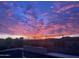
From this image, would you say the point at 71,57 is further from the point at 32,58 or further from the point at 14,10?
the point at 14,10

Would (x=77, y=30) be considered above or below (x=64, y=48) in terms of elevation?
above

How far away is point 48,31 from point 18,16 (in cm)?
59

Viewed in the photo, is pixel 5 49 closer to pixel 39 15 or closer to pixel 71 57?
pixel 39 15

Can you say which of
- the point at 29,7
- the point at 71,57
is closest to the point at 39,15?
the point at 29,7

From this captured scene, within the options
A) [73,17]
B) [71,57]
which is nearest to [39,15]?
[73,17]

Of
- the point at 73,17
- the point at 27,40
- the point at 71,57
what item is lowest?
the point at 71,57

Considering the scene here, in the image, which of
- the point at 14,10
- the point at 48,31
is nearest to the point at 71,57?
the point at 48,31

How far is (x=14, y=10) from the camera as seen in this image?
5.06 m

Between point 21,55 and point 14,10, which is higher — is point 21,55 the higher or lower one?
the lower one

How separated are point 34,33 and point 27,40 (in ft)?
0.57

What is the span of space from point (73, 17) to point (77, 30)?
0.79 feet

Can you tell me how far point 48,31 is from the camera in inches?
198

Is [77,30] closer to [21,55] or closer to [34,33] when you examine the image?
[34,33]

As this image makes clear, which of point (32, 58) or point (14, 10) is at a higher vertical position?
point (14, 10)
